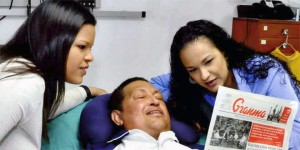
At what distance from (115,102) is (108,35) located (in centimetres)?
138

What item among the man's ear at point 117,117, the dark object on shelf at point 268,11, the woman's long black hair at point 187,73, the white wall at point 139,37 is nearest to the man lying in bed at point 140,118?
the man's ear at point 117,117

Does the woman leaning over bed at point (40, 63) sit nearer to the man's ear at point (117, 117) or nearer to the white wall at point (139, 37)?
the man's ear at point (117, 117)

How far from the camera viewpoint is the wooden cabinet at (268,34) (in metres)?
3.02

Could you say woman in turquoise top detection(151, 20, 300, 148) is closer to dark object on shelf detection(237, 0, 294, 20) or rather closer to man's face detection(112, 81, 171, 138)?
man's face detection(112, 81, 171, 138)

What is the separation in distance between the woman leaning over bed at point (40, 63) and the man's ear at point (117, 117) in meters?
0.35

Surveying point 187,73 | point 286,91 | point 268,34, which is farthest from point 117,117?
point 268,34

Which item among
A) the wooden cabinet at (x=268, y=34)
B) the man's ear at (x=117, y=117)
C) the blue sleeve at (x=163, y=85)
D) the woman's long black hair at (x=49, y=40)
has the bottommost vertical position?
the man's ear at (x=117, y=117)

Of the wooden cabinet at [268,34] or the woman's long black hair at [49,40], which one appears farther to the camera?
the wooden cabinet at [268,34]

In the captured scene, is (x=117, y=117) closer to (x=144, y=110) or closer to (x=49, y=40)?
(x=144, y=110)

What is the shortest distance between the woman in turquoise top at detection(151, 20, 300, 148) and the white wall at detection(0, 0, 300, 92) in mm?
1320

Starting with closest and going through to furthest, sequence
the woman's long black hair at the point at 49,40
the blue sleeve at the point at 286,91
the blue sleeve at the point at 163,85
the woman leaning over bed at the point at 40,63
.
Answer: the woman leaning over bed at the point at 40,63 → the woman's long black hair at the point at 49,40 → the blue sleeve at the point at 286,91 → the blue sleeve at the point at 163,85

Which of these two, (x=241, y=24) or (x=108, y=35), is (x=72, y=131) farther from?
(x=241, y=24)

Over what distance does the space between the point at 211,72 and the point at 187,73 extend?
0.22 metres

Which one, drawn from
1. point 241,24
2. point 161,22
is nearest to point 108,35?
point 161,22
